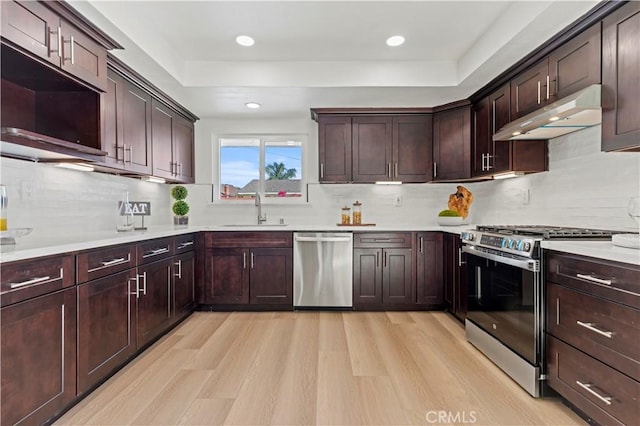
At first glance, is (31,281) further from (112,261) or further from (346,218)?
(346,218)

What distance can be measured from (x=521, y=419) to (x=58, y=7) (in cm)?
339

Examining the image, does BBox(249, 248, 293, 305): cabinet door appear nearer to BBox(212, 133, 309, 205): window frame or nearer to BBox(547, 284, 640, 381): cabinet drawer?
BBox(212, 133, 309, 205): window frame

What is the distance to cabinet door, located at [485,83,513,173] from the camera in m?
2.97

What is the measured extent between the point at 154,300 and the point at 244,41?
228 cm

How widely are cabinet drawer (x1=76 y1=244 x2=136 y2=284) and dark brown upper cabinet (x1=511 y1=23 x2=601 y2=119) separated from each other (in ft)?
10.4

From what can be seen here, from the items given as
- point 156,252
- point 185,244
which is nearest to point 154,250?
point 156,252

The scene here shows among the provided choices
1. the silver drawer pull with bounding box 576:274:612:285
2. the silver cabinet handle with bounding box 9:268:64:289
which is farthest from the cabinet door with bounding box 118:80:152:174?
the silver drawer pull with bounding box 576:274:612:285

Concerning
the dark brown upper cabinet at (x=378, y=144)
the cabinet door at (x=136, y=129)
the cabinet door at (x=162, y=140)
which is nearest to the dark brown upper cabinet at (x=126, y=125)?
the cabinet door at (x=136, y=129)

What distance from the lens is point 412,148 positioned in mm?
4000

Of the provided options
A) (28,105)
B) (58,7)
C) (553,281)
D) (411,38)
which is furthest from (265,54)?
(553,281)

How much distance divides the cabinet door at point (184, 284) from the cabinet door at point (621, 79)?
11.0ft

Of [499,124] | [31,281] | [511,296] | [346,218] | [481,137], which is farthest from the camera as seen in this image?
[346,218]

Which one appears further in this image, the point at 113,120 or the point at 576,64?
the point at 113,120

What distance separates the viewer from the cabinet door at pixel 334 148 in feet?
13.1
